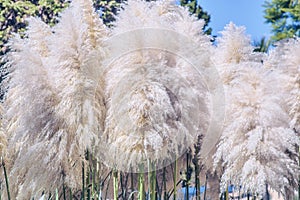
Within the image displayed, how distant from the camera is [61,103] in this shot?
2.62 m

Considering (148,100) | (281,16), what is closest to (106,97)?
(148,100)

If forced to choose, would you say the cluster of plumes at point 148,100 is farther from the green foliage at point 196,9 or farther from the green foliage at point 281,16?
the green foliage at point 281,16

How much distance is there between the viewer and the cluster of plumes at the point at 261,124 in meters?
2.43

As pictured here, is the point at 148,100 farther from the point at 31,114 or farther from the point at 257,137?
the point at 31,114

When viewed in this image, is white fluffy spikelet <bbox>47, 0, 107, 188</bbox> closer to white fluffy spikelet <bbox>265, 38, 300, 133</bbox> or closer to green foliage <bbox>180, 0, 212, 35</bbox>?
white fluffy spikelet <bbox>265, 38, 300, 133</bbox>

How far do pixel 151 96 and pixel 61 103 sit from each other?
0.50 meters

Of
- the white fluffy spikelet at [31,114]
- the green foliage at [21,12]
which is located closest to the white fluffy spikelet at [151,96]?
the white fluffy spikelet at [31,114]

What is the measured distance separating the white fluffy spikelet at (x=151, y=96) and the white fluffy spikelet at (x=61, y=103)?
0.10 m

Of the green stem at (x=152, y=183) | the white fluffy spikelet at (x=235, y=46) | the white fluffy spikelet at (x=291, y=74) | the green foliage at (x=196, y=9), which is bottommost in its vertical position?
the green stem at (x=152, y=183)

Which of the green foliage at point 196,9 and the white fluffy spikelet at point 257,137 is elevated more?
the green foliage at point 196,9

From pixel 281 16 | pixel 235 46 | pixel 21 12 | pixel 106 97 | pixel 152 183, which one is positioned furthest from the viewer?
pixel 281 16

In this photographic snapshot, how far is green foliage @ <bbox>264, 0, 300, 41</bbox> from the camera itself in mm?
12414

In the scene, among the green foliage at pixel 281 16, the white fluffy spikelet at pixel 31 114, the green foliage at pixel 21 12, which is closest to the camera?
the white fluffy spikelet at pixel 31 114

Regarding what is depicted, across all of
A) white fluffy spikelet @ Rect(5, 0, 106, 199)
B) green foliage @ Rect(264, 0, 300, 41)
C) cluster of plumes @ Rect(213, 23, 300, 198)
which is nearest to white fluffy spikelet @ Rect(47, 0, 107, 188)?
white fluffy spikelet @ Rect(5, 0, 106, 199)
